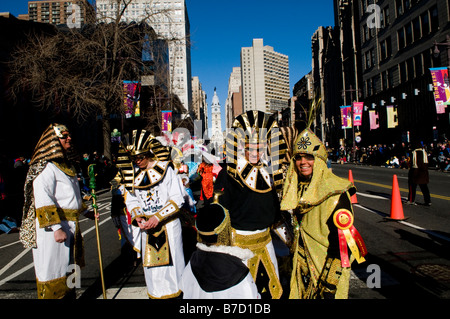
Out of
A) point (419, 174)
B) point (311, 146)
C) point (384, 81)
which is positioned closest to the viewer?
point (311, 146)

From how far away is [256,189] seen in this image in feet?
11.3

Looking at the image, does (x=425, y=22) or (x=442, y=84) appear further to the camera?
(x=425, y=22)

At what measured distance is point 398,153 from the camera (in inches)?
1152

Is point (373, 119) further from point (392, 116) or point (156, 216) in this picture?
point (156, 216)

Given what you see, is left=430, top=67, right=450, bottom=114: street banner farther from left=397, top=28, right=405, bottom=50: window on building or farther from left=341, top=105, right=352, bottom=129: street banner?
left=341, top=105, right=352, bottom=129: street banner

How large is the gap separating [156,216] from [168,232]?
285 mm

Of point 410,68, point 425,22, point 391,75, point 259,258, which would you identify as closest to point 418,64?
point 410,68

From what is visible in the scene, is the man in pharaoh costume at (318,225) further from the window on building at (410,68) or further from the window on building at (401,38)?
the window on building at (401,38)

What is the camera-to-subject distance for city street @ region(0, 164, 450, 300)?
4285 millimetres

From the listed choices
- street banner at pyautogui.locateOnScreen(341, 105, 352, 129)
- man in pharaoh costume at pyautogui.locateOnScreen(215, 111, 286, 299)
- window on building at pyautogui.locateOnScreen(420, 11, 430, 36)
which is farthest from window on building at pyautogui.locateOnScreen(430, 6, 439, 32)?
man in pharaoh costume at pyautogui.locateOnScreen(215, 111, 286, 299)

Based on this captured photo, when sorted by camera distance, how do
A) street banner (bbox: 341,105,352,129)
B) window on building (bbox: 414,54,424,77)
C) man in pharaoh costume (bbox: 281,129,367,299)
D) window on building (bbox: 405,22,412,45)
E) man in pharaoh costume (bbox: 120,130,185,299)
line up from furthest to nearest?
street banner (bbox: 341,105,352,129) < window on building (bbox: 405,22,412,45) < window on building (bbox: 414,54,424,77) < man in pharaoh costume (bbox: 120,130,185,299) < man in pharaoh costume (bbox: 281,129,367,299)

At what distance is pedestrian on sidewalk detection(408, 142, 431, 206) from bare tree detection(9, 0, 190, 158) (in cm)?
1388

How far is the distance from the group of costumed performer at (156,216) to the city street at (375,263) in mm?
725

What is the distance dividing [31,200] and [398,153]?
31.4 m
